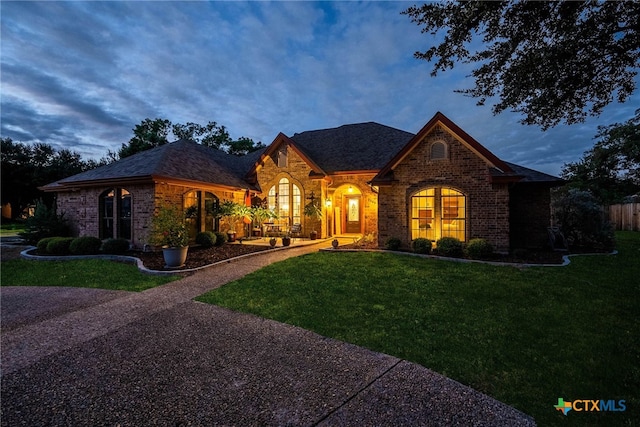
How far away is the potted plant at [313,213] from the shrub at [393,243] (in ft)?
16.8

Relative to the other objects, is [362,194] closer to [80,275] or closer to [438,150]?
[438,150]

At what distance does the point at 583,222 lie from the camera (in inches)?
512

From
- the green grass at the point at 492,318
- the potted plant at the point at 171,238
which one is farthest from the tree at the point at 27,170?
the green grass at the point at 492,318

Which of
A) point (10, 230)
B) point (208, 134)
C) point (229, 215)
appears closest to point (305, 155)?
point (229, 215)

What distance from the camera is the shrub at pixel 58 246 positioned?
11375 mm

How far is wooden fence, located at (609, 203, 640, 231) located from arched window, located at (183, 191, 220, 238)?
29.8 m

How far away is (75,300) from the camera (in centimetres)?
614

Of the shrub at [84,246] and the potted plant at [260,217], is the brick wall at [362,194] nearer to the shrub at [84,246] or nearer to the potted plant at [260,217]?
the potted plant at [260,217]

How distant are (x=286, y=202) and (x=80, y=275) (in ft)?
35.0

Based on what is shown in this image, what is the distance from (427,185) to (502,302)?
7.03m

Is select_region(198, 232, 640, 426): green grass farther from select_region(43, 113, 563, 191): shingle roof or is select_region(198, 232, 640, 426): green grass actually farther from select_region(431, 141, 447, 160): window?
select_region(43, 113, 563, 191): shingle roof

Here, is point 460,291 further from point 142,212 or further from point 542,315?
point 142,212

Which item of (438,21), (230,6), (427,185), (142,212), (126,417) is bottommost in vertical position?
(126,417)

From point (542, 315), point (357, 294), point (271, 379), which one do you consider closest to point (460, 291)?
point (542, 315)
